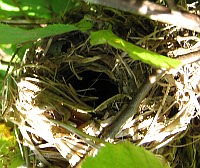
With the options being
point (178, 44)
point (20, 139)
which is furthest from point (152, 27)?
point (20, 139)

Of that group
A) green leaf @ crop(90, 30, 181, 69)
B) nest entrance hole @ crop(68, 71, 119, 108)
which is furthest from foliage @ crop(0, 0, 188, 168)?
nest entrance hole @ crop(68, 71, 119, 108)

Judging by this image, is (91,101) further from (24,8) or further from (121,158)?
(121,158)

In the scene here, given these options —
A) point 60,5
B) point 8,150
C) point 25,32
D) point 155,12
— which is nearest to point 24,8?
point 60,5

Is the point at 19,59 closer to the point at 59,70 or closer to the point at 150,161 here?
the point at 59,70

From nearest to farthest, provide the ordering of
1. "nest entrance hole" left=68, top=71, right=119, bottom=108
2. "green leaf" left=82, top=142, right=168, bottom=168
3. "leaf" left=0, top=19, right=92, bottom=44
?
1. "green leaf" left=82, top=142, right=168, bottom=168
2. "leaf" left=0, top=19, right=92, bottom=44
3. "nest entrance hole" left=68, top=71, right=119, bottom=108

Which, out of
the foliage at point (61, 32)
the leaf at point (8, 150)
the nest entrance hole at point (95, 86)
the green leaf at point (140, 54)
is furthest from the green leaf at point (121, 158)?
the leaf at point (8, 150)

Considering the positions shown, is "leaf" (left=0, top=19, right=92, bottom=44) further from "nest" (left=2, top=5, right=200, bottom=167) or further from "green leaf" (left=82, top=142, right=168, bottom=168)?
"green leaf" (left=82, top=142, right=168, bottom=168)

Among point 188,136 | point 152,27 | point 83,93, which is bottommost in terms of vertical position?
point 188,136
